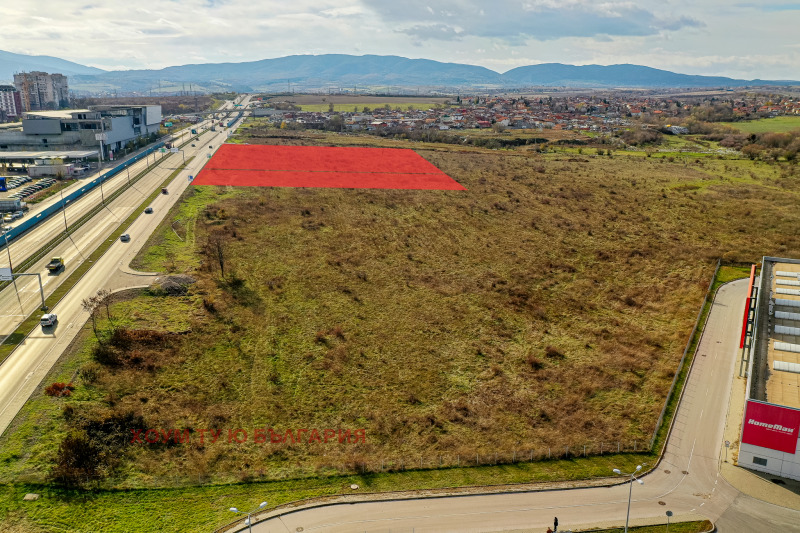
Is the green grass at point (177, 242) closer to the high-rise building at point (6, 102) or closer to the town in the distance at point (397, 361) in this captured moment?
the town in the distance at point (397, 361)

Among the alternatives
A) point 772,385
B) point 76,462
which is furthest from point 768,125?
point 76,462

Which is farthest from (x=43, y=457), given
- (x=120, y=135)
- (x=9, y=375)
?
(x=120, y=135)

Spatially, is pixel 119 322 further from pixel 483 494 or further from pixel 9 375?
pixel 483 494

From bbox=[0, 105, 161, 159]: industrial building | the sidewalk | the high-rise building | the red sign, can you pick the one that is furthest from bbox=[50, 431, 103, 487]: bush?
the high-rise building

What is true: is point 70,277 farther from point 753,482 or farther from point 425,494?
point 753,482

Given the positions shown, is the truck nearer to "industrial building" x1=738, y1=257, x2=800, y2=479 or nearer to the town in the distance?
the town in the distance

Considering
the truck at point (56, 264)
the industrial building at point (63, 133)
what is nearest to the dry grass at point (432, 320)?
the truck at point (56, 264)
